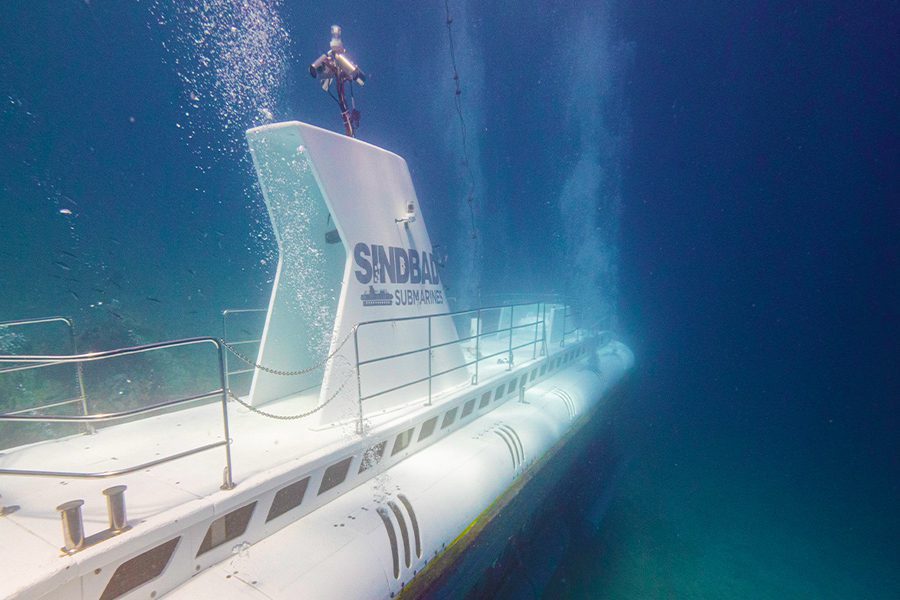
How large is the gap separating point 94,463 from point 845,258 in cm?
4980

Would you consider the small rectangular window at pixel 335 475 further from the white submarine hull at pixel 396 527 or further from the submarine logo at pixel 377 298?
the submarine logo at pixel 377 298

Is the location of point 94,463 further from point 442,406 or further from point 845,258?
point 845,258

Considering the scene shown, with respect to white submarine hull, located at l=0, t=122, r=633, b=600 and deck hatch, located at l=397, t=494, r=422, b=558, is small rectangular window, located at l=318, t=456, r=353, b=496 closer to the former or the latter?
white submarine hull, located at l=0, t=122, r=633, b=600

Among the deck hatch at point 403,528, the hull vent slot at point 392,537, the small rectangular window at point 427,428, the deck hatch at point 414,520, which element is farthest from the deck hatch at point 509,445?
the hull vent slot at point 392,537

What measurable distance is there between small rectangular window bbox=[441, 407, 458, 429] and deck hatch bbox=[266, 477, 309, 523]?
6.27ft

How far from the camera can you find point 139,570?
1995 mm

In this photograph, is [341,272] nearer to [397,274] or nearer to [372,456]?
[397,274]

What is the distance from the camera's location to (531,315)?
33.7 feet

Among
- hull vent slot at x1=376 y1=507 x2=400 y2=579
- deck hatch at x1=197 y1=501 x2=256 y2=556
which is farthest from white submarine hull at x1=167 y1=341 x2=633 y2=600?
deck hatch at x1=197 y1=501 x2=256 y2=556

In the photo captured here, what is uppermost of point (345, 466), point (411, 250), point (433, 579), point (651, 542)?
point (411, 250)

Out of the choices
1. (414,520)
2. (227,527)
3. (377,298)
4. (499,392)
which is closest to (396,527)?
(414,520)

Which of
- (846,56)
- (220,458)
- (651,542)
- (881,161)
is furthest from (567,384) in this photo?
(881,161)

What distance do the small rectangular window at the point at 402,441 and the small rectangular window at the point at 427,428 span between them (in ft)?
0.60

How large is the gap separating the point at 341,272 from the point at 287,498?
276cm
